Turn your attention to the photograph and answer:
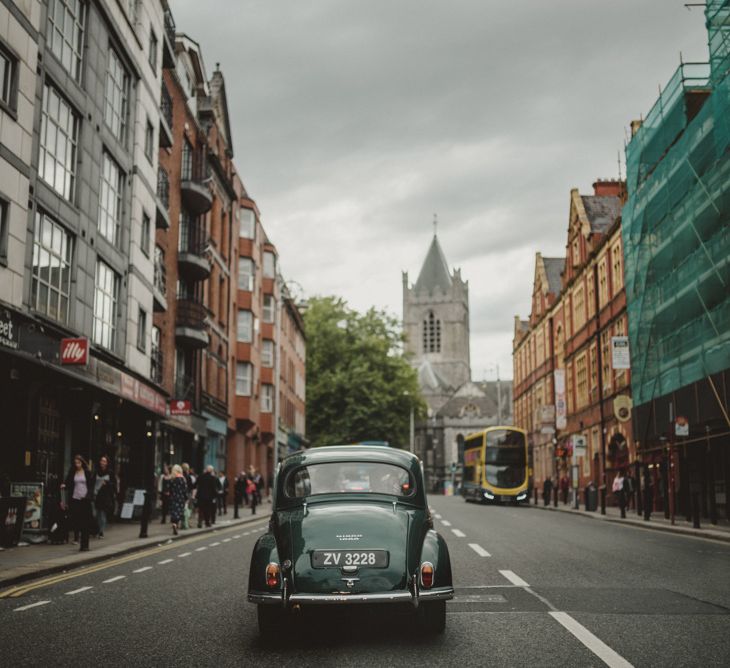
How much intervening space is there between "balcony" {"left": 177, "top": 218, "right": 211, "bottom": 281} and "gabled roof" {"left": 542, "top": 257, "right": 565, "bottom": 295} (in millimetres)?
30573

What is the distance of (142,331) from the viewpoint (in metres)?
27.8

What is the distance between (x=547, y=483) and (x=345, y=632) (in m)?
39.1

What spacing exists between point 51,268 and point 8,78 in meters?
4.14

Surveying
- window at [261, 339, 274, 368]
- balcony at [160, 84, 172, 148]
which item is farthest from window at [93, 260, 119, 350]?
window at [261, 339, 274, 368]

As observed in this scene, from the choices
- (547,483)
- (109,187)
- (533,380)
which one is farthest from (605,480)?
(109,187)

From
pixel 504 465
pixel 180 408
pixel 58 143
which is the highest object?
pixel 58 143

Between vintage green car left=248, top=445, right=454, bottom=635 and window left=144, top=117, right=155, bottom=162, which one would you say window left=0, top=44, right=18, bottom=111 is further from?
vintage green car left=248, top=445, right=454, bottom=635

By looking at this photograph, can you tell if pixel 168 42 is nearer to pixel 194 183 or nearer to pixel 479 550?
pixel 194 183

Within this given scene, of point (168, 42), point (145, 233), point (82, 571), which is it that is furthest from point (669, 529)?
point (168, 42)

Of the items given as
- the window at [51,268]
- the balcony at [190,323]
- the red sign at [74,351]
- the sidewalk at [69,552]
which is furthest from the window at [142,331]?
the red sign at [74,351]

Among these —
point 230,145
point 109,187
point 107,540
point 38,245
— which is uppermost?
point 230,145

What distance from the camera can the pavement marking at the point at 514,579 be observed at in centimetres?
1064

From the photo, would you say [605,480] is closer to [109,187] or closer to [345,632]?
[109,187]

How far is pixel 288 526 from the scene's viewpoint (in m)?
7.57
